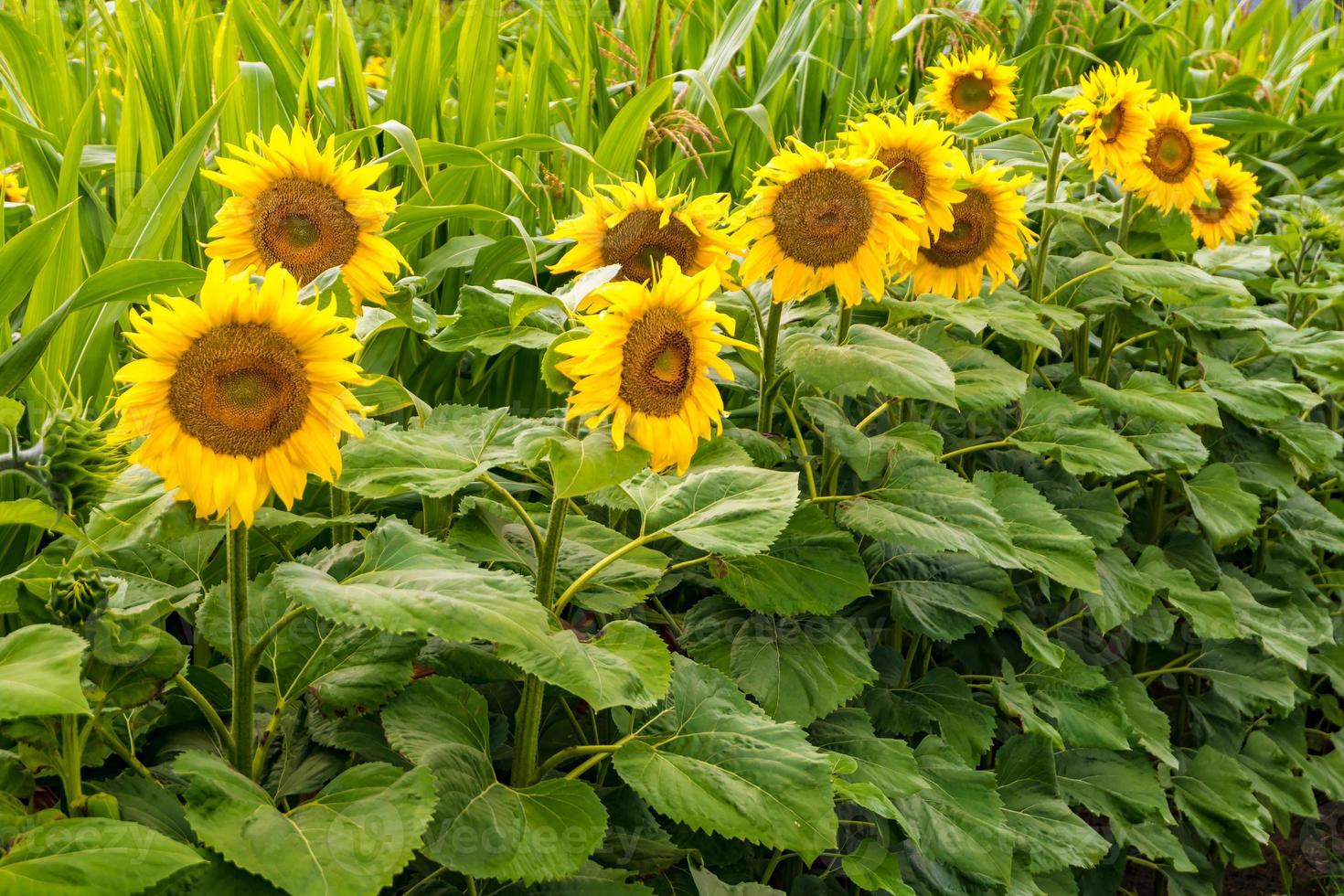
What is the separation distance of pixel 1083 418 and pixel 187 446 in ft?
4.34

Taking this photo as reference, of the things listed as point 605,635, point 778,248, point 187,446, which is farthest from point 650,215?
point 187,446

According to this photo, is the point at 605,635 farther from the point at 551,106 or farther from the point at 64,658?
the point at 551,106

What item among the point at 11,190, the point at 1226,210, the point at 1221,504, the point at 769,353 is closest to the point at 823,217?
the point at 769,353

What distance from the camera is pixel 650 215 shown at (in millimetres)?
1277

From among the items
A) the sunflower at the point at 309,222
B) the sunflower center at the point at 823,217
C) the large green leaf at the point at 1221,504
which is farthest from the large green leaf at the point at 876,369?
the large green leaf at the point at 1221,504

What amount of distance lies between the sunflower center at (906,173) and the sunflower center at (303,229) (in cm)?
71

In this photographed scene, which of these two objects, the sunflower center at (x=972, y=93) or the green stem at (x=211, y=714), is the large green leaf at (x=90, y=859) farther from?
the sunflower center at (x=972, y=93)

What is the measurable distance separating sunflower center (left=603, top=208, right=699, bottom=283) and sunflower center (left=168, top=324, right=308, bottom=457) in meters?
0.46

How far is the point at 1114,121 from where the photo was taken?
2.07 meters

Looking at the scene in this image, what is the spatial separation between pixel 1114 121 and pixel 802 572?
1.19 meters

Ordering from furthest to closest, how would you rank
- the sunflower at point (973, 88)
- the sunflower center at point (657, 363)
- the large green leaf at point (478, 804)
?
the sunflower at point (973, 88)
the sunflower center at point (657, 363)
the large green leaf at point (478, 804)

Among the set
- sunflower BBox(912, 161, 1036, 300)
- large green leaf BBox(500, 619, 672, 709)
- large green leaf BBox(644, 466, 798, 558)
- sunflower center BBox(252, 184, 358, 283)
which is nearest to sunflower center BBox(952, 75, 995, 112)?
sunflower BBox(912, 161, 1036, 300)

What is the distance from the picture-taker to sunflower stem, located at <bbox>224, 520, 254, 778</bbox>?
0.95 m

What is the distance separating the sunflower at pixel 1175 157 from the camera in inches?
83.3
